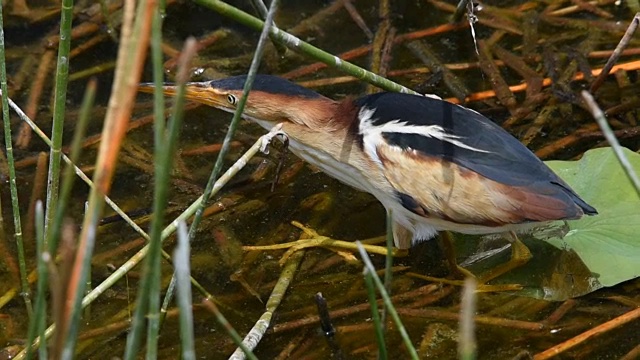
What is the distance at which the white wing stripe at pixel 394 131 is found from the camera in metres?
2.67

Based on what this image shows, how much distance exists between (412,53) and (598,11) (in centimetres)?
81

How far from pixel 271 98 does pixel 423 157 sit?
529 millimetres

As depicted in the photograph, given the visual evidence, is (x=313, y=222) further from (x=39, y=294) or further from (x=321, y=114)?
(x=39, y=294)

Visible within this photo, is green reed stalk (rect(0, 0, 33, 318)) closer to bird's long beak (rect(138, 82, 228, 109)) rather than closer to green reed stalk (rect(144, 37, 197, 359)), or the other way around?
bird's long beak (rect(138, 82, 228, 109))

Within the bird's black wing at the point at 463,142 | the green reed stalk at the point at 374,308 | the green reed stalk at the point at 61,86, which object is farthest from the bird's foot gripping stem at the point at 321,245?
the green reed stalk at the point at 374,308

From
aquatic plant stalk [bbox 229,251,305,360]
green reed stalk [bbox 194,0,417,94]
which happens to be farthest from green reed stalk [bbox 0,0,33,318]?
aquatic plant stalk [bbox 229,251,305,360]

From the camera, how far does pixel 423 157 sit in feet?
8.66

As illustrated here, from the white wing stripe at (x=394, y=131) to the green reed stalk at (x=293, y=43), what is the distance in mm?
127

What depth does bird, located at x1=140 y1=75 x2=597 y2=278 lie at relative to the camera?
8.50ft

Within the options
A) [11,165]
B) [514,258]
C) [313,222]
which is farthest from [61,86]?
[514,258]

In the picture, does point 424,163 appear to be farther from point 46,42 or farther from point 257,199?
point 46,42

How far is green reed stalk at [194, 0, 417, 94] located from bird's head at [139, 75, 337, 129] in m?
0.21

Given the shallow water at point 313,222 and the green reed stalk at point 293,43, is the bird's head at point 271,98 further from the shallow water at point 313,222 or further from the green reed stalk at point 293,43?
the shallow water at point 313,222

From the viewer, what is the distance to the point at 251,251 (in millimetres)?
2990
